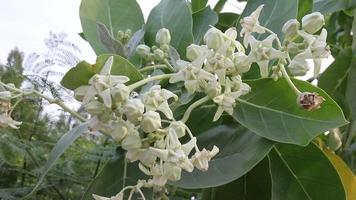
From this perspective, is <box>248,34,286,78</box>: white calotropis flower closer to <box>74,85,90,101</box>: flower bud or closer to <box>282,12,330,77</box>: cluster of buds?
<box>282,12,330,77</box>: cluster of buds

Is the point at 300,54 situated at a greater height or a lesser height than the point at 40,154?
greater

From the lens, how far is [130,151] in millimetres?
385

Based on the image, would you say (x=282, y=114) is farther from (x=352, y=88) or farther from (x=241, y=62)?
(x=352, y=88)

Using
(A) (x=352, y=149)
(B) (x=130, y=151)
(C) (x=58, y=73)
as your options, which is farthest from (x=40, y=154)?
(B) (x=130, y=151)

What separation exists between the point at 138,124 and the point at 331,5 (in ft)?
1.36

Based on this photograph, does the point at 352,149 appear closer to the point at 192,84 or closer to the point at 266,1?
the point at 266,1

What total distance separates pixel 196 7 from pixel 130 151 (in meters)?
0.38

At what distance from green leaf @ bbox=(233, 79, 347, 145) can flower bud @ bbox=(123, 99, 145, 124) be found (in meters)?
0.13

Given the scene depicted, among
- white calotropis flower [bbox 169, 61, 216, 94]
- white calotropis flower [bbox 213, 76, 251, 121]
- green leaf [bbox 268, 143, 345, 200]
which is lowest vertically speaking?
green leaf [bbox 268, 143, 345, 200]

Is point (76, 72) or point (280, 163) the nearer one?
point (76, 72)

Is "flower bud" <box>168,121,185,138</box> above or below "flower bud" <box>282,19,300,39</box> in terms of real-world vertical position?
below

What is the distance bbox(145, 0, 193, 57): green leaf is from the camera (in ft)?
1.84

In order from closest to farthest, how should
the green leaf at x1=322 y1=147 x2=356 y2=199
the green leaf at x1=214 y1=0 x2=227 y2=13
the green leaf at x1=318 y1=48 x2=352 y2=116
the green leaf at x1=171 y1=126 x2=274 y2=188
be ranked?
the green leaf at x1=171 y1=126 x2=274 y2=188 → the green leaf at x1=322 y1=147 x2=356 y2=199 → the green leaf at x1=318 y1=48 x2=352 y2=116 → the green leaf at x1=214 y1=0 x2=227 y2=13

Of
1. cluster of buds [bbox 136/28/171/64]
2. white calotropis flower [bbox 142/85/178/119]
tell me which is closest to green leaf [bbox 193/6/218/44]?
cluster of buds [bbox 136/28/171/64]
